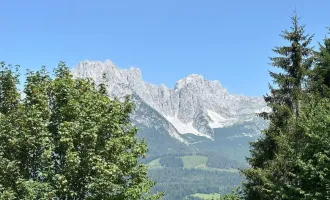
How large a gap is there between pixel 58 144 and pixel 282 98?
1956 centimetres

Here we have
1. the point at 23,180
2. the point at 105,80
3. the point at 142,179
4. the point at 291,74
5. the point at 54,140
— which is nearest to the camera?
the point at 23,180

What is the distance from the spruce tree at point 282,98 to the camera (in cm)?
3191

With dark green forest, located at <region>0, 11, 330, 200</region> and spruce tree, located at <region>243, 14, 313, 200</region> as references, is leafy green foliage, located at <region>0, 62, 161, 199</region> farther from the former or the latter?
spruce tree, located at <region>243, 14, 313, 200</region>

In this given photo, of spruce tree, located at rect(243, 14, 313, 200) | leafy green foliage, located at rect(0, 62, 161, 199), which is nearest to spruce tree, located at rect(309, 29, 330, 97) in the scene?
spruce tree, located at rect(243, 14, 313, 200)

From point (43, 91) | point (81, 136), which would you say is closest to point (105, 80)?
point (43, 91)

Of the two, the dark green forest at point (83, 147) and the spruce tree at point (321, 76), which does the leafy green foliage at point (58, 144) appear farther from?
the spruce tree at point (321, 76)

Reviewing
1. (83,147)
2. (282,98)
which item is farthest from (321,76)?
(83,147)

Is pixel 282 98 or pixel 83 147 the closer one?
pixel 83 147

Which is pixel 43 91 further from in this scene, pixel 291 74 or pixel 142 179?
pixel 291 74

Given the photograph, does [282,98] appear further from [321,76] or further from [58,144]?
[58,144]

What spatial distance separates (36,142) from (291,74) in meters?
22.0

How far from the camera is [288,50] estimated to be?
33688 mm

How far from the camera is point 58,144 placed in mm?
21250

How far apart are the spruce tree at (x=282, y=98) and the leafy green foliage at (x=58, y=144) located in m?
13.3
